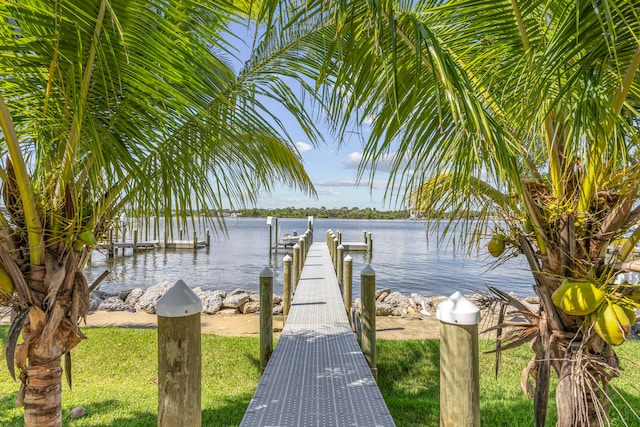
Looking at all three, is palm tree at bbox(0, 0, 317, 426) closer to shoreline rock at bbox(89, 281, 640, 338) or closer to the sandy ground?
the sandy ground

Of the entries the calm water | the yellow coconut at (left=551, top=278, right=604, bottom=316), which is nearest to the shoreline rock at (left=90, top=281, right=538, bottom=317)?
the calm water

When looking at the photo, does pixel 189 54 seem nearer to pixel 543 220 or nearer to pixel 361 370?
pixel 543 220

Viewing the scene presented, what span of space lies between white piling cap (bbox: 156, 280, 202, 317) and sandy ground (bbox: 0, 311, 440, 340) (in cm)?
822

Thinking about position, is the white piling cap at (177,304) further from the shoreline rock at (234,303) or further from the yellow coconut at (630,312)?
the shoreline rock at (234,303)

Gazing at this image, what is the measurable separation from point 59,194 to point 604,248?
3.07 meters

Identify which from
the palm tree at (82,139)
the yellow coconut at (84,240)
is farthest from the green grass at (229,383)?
the yellow coconut at (84,240)

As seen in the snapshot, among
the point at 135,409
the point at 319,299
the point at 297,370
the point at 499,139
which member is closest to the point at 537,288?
the point at 499,139

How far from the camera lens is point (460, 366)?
1663mm

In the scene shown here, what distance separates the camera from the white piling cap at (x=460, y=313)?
167cm

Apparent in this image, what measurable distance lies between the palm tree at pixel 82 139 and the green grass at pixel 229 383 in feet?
8.82

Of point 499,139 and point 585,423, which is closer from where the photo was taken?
point 499,139

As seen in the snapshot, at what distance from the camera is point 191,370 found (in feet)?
5.51

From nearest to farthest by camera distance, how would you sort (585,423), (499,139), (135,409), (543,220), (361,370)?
(499,139) < (585,423) < (543,220) < (361,370) < (135,409)

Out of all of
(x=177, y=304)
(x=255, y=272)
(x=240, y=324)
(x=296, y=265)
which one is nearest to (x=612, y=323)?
(x=177, y=304)
